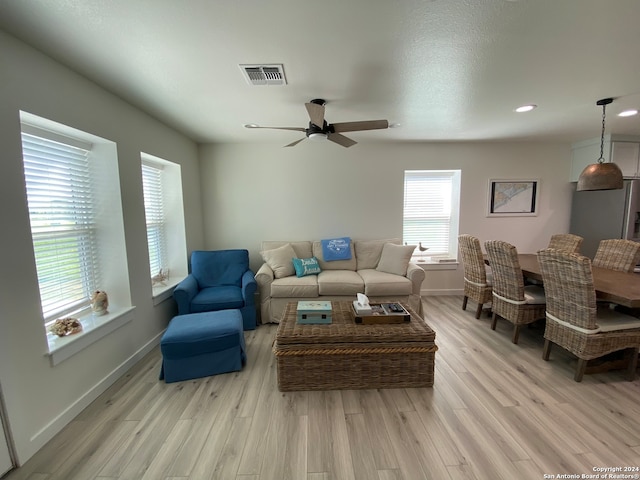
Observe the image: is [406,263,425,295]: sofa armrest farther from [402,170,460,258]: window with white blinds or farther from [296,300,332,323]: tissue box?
[296,300,332,323]: tissue box

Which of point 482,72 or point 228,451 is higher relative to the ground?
point 482,72

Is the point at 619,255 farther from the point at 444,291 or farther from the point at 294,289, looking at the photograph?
the point at 294,289

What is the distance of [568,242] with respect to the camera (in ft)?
11.4

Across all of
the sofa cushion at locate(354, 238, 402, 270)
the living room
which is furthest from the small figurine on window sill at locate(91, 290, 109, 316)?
the sofa cushion at locate(354, 238, 402, 270)

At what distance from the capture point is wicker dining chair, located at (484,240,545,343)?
2.71 metres

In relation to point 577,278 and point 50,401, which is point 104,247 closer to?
point 50,401

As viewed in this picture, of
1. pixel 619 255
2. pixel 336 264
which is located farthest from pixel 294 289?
pixel 619 255

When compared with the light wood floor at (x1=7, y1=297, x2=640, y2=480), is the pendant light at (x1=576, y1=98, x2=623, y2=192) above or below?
above

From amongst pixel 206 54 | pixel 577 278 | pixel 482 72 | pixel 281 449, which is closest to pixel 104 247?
pixel 206 54

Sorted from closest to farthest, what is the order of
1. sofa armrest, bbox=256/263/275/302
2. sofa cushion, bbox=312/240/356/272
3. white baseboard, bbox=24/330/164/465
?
white baseboard, bbox=24/330/164/465
sofa armrest, bbox=256/263/275/302
sofa cushion, bbox=312/240/356/272

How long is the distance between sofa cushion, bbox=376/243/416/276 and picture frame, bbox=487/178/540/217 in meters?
1.73

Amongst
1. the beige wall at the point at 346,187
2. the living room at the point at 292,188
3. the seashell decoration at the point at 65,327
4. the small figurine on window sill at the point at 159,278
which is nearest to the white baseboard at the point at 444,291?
the living room at the point at 292,188

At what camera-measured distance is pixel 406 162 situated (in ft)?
13.6

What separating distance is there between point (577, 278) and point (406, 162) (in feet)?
8.77
